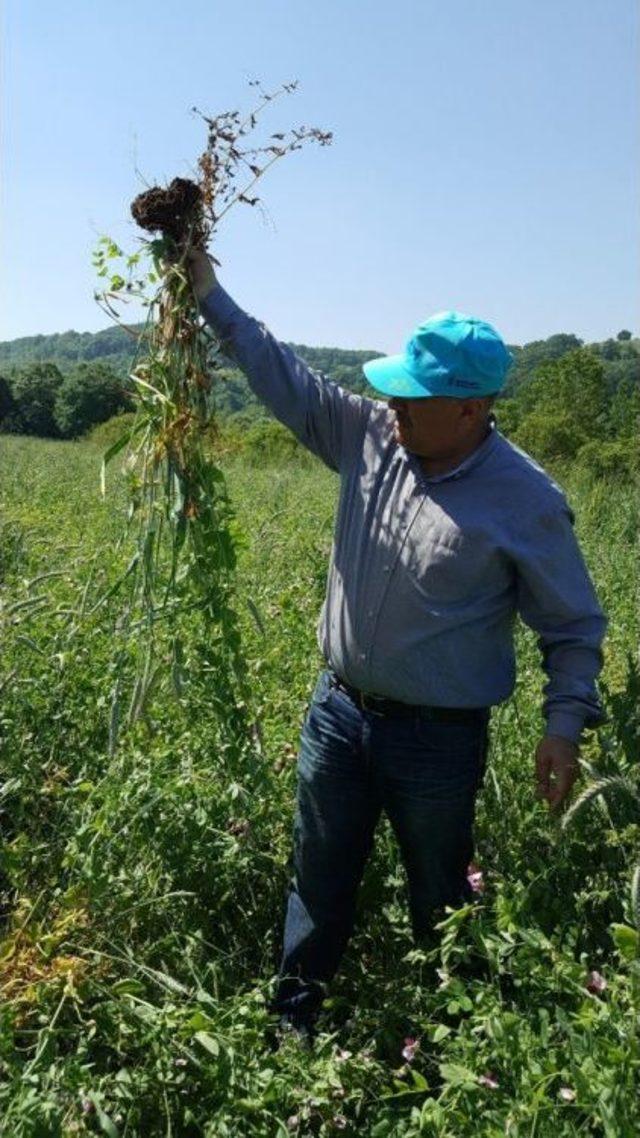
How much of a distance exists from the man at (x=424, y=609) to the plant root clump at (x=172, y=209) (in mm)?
84

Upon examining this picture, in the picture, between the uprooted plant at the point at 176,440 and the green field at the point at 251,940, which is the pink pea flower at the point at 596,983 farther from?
the uprooted plant at the point at 176,440

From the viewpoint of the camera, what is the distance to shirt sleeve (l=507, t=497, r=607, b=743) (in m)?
2.25

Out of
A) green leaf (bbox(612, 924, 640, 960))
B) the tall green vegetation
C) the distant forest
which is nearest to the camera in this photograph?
green leaf (bbox(612, 924, 640, 960))

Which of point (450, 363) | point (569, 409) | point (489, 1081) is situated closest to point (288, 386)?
point (450, 363)

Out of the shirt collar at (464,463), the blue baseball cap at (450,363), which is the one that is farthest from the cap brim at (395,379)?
the shirt collar at (464,463)

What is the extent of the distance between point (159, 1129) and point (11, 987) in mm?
433

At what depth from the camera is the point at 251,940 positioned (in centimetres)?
274

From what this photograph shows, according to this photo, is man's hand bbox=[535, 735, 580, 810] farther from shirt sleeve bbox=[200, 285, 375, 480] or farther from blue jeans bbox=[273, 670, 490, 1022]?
shirt sleeve bbox=[200, 285, 375, 480]

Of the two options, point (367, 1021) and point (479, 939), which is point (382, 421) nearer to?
point (479, 939)

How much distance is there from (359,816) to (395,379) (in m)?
1.06

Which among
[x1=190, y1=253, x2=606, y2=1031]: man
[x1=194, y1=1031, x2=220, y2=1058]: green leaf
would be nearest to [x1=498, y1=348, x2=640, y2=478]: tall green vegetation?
[x1=190, y1=253, x2=606, y2=1031]: man

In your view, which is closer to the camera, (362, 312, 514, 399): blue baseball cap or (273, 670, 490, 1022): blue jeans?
(362, 312, 514, 399): blue baseball cap

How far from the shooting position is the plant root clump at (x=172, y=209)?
2.23 metres

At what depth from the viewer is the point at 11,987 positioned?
2148 millimetres
